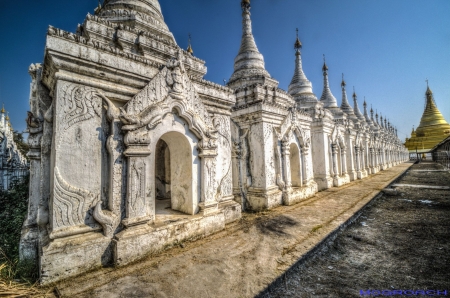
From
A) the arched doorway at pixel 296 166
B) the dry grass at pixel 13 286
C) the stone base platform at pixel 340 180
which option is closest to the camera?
the dry grass at pixel 13 286

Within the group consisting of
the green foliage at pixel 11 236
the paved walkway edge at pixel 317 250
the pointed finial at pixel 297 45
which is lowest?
the paved walkway edge at pixel 317 250

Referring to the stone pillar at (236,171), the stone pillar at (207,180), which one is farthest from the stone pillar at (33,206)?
the stone pillar at (236,171)

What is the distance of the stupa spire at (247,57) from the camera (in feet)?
29.0

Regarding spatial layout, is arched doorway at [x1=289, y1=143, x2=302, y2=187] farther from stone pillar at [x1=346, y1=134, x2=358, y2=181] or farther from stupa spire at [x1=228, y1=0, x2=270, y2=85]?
stone pillar at [x1=346, y1=134, x2=358, y2=181]

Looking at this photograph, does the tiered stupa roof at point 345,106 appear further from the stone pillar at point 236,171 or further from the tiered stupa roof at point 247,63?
the stone pillar at point 236,171

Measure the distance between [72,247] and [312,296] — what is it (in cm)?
325

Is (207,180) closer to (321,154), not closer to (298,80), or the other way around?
(321,154)

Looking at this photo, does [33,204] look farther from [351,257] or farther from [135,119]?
[351,257]

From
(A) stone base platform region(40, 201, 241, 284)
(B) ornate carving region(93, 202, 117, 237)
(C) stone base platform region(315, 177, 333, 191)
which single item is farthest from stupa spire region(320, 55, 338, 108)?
(B) ornate carving region(93, 202, 117, 237)

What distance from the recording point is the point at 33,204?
3.67 meters

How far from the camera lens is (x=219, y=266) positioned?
318 cm

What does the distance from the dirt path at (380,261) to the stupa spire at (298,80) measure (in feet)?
25.6

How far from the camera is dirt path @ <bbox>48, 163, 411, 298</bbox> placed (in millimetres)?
2637

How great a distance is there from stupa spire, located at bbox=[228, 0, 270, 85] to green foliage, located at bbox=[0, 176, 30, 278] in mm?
8062
